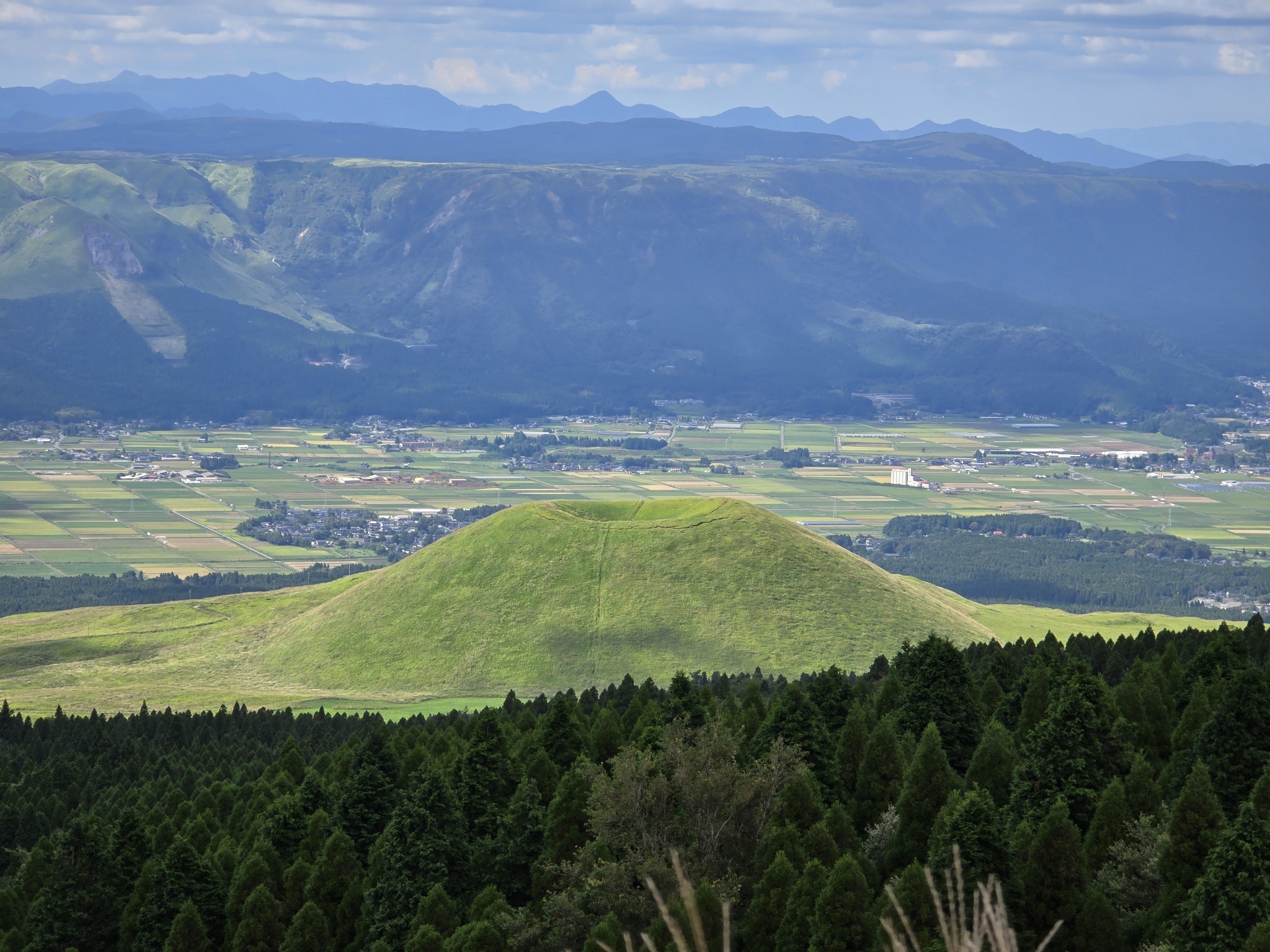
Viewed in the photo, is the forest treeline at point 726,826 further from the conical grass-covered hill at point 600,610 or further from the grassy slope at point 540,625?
the conical grass-covered hill at point 600,610

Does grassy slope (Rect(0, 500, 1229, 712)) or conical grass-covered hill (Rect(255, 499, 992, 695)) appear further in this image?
conical grass-covered hill (Rect(255, 499, 992, 695))

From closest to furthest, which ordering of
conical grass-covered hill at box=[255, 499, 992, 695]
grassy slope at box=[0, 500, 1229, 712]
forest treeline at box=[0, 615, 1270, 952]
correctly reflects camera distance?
forest treeline at box=[0, 615, 1270, 952], grassy slope at box=[0, 500, 1229, 712], conical grass-covered hill at box=[255, 499, 992, 695]

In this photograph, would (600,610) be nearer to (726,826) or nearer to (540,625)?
(540,625)

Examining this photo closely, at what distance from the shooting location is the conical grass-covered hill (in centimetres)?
14600

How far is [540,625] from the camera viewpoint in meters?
152

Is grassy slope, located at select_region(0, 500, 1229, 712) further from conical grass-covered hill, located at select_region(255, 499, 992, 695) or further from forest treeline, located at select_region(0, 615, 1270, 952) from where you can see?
forest treeline, located at select_region(0, 615, 1270, 952)

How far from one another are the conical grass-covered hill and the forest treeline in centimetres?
4152

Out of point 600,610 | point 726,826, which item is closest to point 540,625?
point 600,610

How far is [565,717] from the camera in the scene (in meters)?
92.0

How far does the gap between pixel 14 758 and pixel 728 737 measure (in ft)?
237

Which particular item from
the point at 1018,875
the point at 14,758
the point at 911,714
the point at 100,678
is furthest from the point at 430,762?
the point at 100,678

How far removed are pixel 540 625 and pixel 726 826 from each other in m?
84.2

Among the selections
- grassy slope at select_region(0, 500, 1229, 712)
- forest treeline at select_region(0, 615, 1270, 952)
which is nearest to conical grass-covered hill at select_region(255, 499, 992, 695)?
grassy slope at select_region(0, 500, 1229, 712)

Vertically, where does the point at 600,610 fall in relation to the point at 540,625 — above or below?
above
